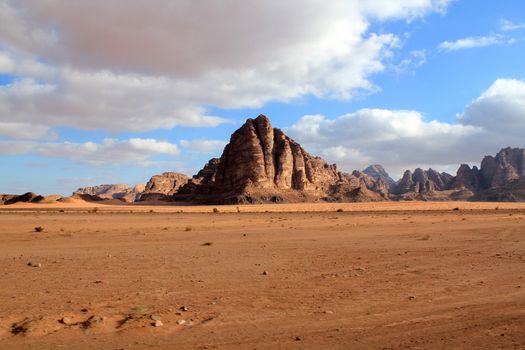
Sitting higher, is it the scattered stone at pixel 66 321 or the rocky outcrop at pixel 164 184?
the rocky outcrop at pixel 164 184

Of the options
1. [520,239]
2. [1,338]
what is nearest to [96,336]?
[1,338]

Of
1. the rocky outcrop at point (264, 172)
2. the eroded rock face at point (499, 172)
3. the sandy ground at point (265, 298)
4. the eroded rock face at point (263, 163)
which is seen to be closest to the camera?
the sandy ground at point (265, 298)

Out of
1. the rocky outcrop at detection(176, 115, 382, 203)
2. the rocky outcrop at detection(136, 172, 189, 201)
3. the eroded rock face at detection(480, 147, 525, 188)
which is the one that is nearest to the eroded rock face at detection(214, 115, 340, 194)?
the rocky outcrop at detection(176, 115, 382, 203)

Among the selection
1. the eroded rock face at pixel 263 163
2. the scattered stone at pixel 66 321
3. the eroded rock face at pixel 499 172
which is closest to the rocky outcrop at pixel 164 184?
the eroded rock face at pixel 263 163

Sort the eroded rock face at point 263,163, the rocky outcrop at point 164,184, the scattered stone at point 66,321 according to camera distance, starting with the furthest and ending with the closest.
→ the rocky outcrop at point 164,184, the eroded rock face at point 263,163, the scattered stone at point 66,321

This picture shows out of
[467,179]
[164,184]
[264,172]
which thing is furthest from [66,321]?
[467,179]

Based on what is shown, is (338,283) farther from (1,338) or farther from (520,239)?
(520,239)

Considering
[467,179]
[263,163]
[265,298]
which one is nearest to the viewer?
[265,298]

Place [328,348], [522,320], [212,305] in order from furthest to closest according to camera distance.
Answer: [212,305]
[522,320]
[328,348]

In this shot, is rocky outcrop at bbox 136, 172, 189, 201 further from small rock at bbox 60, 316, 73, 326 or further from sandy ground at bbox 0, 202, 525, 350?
small rock at bbox 60, 316, 73, 326

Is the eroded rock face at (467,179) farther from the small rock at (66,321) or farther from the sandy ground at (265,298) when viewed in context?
the small rock at (66,321)

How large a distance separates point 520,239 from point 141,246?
1744 centimetres

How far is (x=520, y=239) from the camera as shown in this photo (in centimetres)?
2055

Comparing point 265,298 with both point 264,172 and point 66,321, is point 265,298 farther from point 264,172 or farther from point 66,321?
point 264,172
